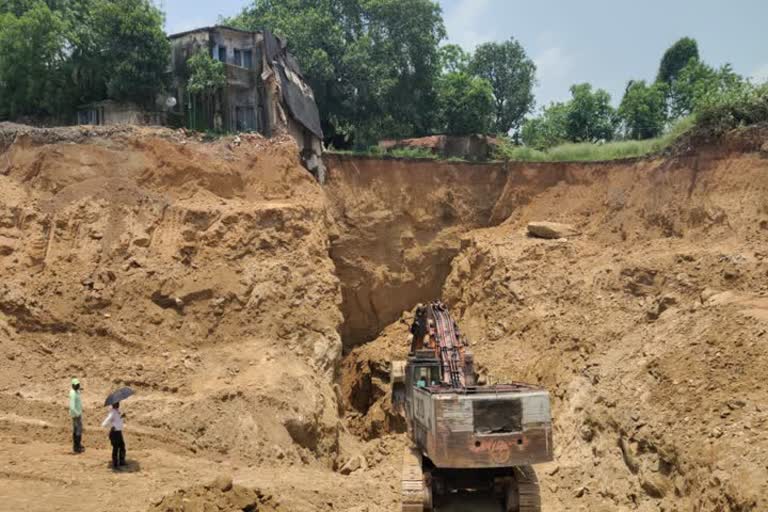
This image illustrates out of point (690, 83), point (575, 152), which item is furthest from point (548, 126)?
point (575, 152)

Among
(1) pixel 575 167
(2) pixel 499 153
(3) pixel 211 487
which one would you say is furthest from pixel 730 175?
(3) pixel 211 487

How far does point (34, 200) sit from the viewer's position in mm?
18922

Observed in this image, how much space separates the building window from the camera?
2348cm

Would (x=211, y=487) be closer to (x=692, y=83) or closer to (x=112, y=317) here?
(x=112, y=317)

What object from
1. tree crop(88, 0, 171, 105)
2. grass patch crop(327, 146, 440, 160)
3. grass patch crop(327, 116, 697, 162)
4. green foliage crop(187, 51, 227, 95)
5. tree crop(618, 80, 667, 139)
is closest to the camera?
tree crop(88, 0, 171, 105)

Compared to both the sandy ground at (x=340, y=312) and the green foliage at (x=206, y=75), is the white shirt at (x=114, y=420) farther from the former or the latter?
the green foliage at (x=206, y=75)

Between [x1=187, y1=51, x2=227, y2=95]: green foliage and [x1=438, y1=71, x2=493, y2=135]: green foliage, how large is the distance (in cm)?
1254

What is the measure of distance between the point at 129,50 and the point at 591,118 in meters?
23.1

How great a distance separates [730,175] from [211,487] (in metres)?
15.9

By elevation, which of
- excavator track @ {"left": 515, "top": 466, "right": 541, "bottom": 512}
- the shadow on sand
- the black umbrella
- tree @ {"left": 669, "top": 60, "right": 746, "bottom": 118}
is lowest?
excavator track @ {"left": 515, "top": 466, "right": 541, "bottom": 512}

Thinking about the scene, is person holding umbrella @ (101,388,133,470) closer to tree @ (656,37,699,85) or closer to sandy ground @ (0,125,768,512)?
sandy ground @ (0,125,768,512)

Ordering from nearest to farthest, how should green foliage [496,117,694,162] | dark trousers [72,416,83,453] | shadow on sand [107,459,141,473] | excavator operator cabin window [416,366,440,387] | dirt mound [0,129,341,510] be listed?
shadow on sand [107,459,141,473], dark trousers [72,416,83,453], excavator operator cabin window [416,366,440,387], dirt mound [0,129,341,510], green foliage [496,117,694,162]

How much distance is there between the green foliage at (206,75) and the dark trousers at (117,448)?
1311cm

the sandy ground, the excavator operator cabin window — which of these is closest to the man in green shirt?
the sandy ground
